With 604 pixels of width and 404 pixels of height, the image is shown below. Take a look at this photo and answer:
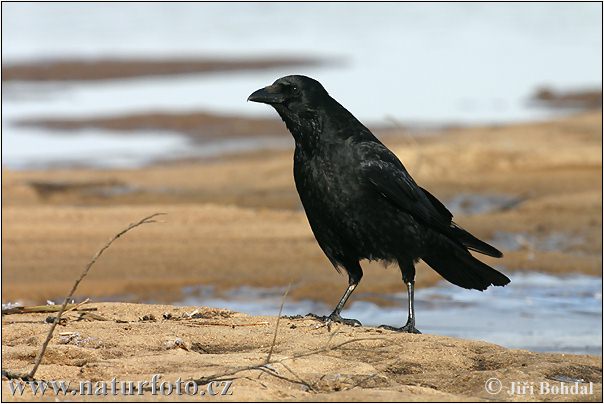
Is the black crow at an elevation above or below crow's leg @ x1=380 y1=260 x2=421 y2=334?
above

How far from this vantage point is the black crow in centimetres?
642

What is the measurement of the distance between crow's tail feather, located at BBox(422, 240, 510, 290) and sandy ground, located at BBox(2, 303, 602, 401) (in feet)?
2.78

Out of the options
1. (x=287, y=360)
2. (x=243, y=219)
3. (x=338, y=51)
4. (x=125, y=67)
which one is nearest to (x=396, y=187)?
(x=287, y=360)

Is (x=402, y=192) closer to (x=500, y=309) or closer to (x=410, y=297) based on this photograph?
(x=410, y=297)

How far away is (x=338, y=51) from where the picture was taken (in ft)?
101

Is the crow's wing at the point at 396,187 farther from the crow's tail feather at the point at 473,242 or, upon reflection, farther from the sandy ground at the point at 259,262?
the sandy ground at the point at 259,262

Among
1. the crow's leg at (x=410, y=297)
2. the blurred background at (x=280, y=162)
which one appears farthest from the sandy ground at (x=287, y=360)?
the blurred background at (x=280, y=162)

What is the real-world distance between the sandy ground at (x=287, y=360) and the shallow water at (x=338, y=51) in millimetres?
9744

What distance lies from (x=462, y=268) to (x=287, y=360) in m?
1.82

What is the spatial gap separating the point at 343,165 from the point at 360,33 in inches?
1149

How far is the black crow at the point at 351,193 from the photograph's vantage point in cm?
642

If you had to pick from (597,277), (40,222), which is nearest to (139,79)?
(40,222)

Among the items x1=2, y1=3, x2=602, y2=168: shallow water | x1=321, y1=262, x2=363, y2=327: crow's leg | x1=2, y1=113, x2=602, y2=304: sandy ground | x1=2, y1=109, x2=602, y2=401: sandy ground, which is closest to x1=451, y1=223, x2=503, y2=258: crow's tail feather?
x1=321, y1=262, x2=363, y2=327: crow's leg

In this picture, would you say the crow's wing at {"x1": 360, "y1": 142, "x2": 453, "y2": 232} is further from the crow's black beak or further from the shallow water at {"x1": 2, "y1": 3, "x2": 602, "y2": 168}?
the shallow water at {"x1": 2, "y1": 3, "x2": 602, "y2": 168}
